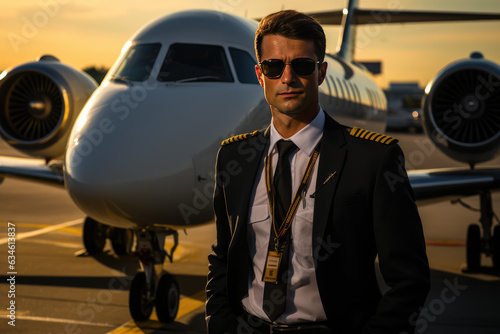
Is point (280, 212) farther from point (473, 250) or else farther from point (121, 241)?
point (121, 241)

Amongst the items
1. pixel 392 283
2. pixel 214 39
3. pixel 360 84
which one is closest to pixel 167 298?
pixel 214 39

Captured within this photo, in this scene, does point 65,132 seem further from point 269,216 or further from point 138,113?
point 269,216

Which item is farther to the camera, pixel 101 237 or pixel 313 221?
pixel 101 237

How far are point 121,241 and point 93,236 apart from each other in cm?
41

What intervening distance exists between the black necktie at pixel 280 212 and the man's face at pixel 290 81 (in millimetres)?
136

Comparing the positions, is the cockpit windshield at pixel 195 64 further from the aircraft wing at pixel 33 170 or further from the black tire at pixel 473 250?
the black tire at pixel 473 250

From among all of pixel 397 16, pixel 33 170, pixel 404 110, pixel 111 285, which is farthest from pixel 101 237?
pixel 404 110

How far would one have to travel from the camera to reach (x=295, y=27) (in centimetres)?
210

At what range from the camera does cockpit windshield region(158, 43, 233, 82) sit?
6.26 meters

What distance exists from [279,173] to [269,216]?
15 cm

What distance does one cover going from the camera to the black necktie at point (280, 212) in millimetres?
2123

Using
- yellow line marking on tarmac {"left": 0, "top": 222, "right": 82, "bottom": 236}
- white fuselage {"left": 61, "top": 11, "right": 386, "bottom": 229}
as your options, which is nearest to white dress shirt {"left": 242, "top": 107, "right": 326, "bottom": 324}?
white fuselage {"left": 61, "top": 11, "right": 386, "bottom": 229}

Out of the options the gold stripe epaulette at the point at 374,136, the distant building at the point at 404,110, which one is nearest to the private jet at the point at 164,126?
the gold stripe epaulette at the point at 374,136

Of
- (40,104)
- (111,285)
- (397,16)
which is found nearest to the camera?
(111,285)
